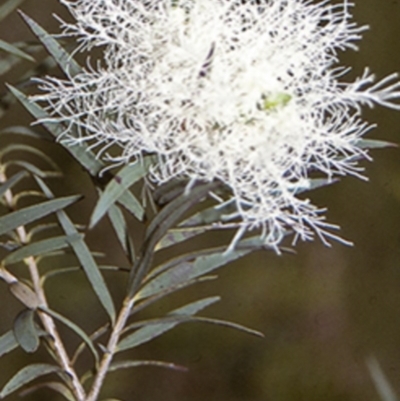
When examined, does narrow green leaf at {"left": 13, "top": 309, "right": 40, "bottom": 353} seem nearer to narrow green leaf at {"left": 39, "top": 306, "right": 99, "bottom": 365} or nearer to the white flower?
narrow green leaf at {"left": 39, "top": 306, "right": 99, "bottom": 365}

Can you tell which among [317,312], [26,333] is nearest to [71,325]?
[26,333]

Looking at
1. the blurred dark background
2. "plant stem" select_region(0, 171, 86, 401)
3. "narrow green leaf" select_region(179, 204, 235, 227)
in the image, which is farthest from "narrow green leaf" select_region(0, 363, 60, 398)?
the blurred dark background

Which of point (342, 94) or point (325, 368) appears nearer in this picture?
point (342, 94)

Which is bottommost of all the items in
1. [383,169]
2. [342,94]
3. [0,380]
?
[383,169]

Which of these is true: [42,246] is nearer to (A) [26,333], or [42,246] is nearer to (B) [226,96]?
(A) [26,333]

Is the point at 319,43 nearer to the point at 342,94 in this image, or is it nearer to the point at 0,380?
the point at 342,94

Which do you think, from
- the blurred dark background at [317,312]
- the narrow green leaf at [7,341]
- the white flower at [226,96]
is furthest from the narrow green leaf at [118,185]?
the blurred dark background at [317,312]

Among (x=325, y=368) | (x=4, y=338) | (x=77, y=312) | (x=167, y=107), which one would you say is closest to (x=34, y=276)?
(x=4, y=338)
